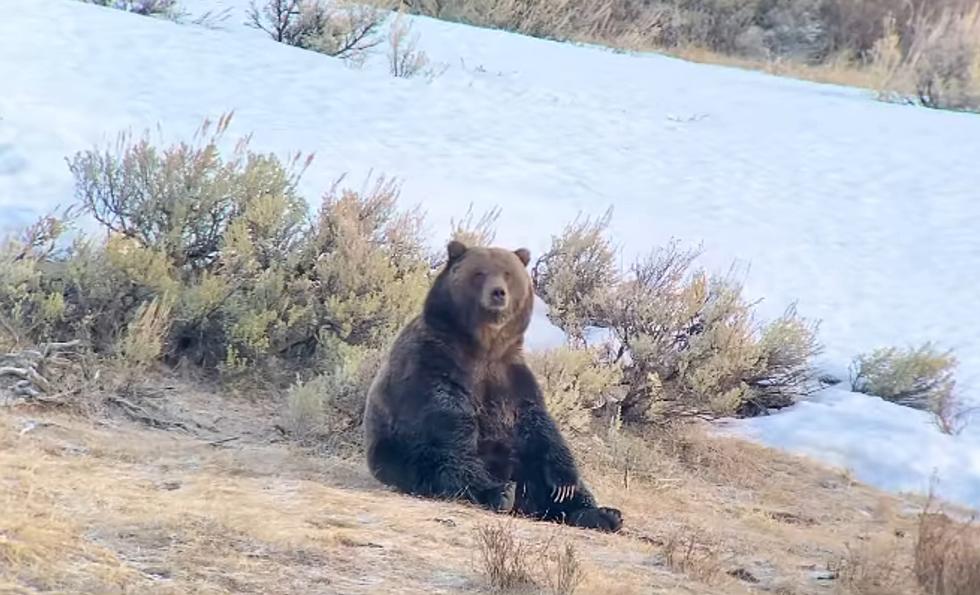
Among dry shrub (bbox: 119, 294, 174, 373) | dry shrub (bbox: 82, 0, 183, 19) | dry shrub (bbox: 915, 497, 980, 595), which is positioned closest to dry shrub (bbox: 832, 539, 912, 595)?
dry shrub (bbox: 915, 497, 980, 595)

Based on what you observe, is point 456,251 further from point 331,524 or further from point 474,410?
point 331,524

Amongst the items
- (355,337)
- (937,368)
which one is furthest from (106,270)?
(937,368)

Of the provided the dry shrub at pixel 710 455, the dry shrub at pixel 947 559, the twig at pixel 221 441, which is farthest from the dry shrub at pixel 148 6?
→ the dry shrub at pixel 947 559

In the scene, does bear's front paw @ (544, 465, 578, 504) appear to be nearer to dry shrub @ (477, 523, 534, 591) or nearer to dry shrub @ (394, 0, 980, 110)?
dry shrub @ (477, 523, 534, 591)

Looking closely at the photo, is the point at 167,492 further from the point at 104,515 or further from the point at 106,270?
the point at 106,270

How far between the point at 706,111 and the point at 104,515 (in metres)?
12.5

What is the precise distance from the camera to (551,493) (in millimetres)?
7836

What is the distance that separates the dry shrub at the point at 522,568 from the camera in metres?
5.66

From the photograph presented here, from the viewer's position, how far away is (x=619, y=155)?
613 inches

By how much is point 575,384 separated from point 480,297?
246 centimetres

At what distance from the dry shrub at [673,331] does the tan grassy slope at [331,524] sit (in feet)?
3.03

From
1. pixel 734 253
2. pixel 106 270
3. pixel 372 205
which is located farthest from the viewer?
pixel 734 253

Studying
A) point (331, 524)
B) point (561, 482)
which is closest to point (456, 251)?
point (561, 482)

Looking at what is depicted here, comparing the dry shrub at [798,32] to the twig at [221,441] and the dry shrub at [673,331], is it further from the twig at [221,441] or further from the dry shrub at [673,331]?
the twig at [221,441]
